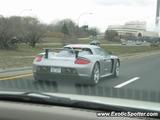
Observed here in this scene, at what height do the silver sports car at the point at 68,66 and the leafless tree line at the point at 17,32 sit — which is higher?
the silver sports car at the point at 68,66

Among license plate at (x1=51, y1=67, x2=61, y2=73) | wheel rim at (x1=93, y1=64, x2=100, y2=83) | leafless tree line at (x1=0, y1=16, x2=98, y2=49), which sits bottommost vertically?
leafless tree line at (x1=0, y1=16, x2=98, y2=49)

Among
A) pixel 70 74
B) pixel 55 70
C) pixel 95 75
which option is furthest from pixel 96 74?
pixel 55 70

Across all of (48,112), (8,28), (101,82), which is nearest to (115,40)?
(8,28)

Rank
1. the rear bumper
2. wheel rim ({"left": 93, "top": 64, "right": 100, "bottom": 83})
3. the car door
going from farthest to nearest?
the car door < wheel rim ({"left": 93, "top": 64, "right": 100, "bottom": 83}) < the rear bumper

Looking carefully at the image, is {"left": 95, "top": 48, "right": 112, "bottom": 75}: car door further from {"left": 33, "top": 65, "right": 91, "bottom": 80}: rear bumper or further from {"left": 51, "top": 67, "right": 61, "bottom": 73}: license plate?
{"left": 51, "top": 67, "right": 61, "bottom": 73}: license plate

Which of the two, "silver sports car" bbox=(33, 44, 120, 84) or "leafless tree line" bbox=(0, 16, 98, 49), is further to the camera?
"leafless tree line" bbox=(0, 16, 98, 49)

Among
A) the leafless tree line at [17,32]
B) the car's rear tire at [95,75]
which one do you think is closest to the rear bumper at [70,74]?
the car's rear tire at [95,75]

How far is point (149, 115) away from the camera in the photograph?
12.7ft

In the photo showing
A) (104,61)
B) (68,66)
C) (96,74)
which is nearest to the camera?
→ (68,66)

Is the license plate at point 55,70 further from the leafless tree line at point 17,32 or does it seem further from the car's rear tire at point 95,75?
the leafless tree line at point 17,32

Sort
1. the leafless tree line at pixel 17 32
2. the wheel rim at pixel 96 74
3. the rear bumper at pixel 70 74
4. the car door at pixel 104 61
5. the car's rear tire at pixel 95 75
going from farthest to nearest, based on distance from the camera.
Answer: the leafless tree line at pixel 17 32 < the car door at pixel 104 61 < the wheel rim at pixel 96 74 < the car's rear tire at pixel 95 75 < the rear bumper at pixel 70 74

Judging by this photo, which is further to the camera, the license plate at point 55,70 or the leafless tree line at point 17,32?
the leafless tree line at point 17,32

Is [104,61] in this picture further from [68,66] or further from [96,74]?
[68,66]

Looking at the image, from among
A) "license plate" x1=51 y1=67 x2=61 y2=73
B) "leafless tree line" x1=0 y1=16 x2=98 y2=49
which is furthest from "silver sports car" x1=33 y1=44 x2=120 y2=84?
"leafless tree line" x1=0 y1=16 x2=98 y2=49
